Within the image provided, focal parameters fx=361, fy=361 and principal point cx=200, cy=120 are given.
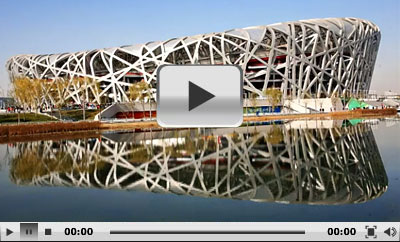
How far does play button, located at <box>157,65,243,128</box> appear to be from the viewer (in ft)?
7.79

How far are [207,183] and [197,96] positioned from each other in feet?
34.1

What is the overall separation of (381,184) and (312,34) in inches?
2600

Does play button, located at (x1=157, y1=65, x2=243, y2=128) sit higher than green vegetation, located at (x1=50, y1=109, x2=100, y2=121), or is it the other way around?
play button, located at (x1=157, y1=65, x2=243, y2=128)

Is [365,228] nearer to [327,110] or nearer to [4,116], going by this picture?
[4,116]

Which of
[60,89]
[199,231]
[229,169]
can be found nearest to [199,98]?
[199,231]

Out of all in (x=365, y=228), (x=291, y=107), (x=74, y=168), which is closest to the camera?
(x=365, y=228)

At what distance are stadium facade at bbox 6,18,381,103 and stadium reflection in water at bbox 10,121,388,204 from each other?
152 ft

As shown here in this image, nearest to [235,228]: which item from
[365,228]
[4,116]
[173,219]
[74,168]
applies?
[365,228]

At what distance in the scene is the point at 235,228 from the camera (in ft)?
9.74

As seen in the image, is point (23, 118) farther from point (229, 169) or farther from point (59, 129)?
point (229, 169)

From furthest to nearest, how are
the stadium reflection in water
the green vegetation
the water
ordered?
the green vegetation < the stadium reflection in water < the water

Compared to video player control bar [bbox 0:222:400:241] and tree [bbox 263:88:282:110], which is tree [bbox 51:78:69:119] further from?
video player control bar [bbox 0:222:400:241]

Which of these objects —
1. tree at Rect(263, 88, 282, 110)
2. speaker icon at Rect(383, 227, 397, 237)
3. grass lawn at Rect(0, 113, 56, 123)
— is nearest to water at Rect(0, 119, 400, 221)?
speaker icon at Rect(383, 227, 397, 237)

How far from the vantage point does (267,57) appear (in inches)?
2854
